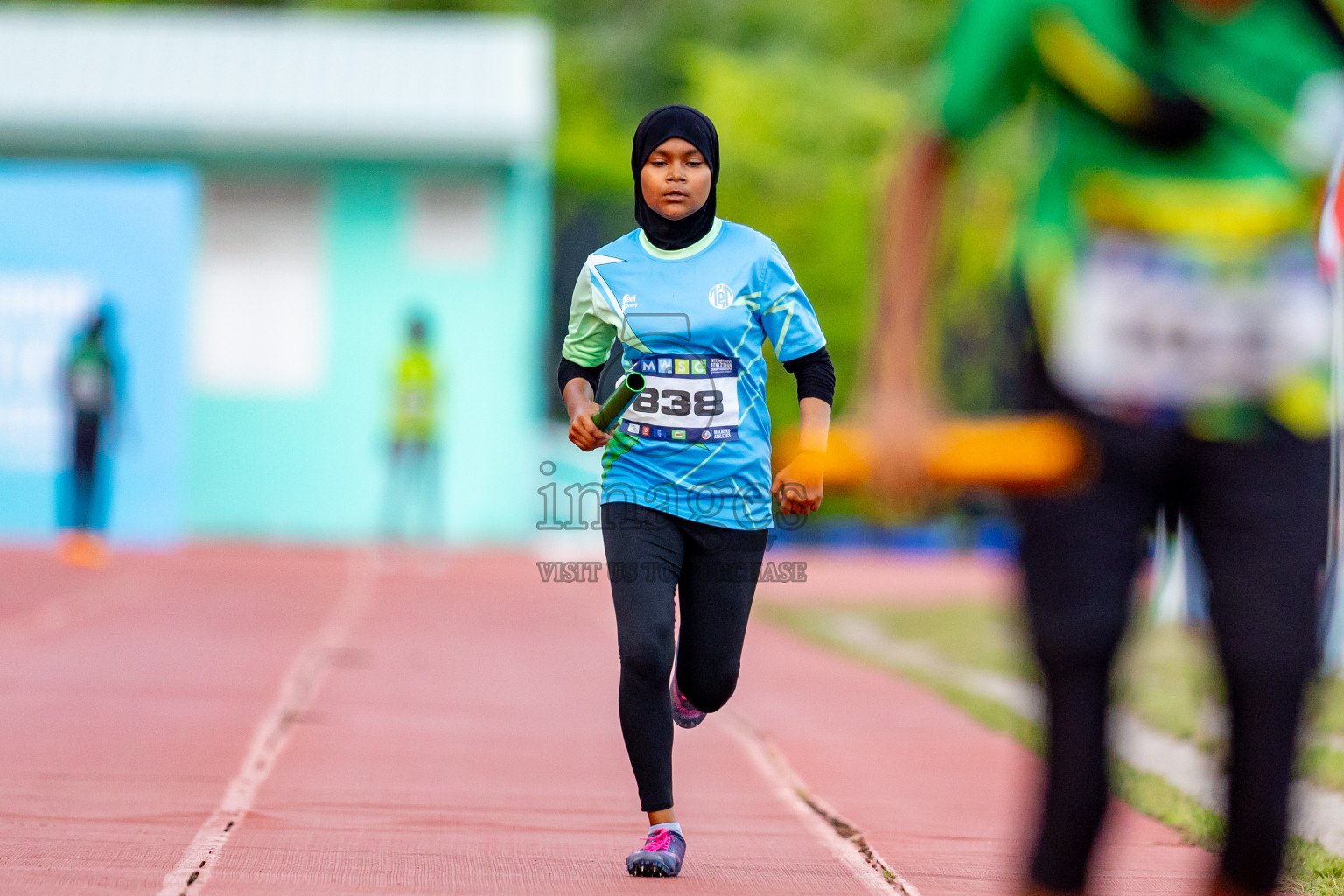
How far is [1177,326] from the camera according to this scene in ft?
9.72

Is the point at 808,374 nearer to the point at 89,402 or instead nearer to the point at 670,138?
the point at 670,138

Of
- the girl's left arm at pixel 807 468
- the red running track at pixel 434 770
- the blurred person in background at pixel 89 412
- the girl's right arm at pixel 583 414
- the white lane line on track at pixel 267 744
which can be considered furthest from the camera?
the blurred person in background at pixel 89 412

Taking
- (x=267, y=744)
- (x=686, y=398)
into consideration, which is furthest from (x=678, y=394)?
(x=267, y=744)

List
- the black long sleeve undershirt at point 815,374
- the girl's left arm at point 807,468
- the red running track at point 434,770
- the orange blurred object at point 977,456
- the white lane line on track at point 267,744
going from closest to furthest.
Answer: the orange blurred object at point 977,456 → the girl's left arm at point 807,468 → the black long sleeve undershirt at point 815,374 → the white lane line on track at point 267,744 → the red running track at point 434,770

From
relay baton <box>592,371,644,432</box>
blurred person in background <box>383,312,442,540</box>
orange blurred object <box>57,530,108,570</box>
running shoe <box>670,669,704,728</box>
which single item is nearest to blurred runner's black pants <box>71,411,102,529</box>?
orange blurred object <box>57,530,108,570</box>

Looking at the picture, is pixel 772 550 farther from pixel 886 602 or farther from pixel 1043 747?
pixel 1043 747

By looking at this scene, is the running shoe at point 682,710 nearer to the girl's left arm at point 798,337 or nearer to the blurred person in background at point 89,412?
the girl's left arm at point 798,337

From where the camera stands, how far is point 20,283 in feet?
62.6

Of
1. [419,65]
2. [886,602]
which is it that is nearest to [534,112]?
[419,65]

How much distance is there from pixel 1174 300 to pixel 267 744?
15.4 feet

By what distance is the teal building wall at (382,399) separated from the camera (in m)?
21.2

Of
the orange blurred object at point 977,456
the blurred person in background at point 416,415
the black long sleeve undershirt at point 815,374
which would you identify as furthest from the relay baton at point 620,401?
the blurred person in background at point 416,415

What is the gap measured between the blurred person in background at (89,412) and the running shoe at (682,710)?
12294mm

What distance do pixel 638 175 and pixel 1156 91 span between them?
5.97 feet
